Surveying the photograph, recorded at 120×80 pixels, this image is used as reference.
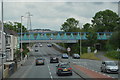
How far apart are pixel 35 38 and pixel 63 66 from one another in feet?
193

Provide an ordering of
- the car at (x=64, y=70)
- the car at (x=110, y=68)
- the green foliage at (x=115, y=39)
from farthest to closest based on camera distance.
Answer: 1. the car at (x=110, y=68)
2. the car at (x=64, y=70)
3. the green foliage at (x=115, y=39)

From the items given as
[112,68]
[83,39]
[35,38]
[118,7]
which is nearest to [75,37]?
[83,39]

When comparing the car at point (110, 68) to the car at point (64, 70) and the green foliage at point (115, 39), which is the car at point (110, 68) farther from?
the green foliage at point (115, 39)

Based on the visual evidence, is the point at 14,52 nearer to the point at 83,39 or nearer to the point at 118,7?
the point at 83,39

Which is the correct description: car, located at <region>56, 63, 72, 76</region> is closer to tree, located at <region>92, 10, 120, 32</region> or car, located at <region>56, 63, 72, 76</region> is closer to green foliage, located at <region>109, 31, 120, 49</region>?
tree, located at <region>92, 10, 120, 32</region>

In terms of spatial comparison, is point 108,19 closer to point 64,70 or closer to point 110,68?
point 110,68

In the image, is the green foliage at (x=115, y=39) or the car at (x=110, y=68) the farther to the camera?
the car at (x=110, y=68)

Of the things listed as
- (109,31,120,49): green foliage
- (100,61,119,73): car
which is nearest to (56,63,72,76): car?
(100,61,119,73): car

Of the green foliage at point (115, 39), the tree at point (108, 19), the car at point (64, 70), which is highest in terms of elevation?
the tree at point (108, 19)

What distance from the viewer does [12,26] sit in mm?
123375

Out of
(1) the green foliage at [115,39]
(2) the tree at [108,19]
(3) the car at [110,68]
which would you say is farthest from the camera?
(3) the car at [110,68]

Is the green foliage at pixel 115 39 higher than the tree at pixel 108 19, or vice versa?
the tree at pixel 108 19

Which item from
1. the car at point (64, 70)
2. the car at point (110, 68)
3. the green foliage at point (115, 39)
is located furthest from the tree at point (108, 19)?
the car at point (64, 70)

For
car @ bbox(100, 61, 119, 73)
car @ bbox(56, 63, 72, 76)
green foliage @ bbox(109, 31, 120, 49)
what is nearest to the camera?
green foliage @ bbox(109, 31, 120, 49)
